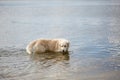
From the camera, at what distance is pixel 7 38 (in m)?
18.5

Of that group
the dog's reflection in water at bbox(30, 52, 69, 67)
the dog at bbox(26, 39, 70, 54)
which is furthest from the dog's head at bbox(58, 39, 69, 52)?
the dog's reflection in water at bbox(30, 52, 69, 67)

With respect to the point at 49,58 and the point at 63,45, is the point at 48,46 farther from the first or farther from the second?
the point at 49,58

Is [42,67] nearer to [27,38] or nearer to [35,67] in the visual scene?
[35,67]

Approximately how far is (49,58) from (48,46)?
45.5 inches

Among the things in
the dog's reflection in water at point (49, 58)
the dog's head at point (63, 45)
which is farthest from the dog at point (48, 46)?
the dog's reflection in water at point (49, 58)

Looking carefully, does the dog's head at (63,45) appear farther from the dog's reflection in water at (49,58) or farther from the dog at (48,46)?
the dog's reflection in water at (49,58)

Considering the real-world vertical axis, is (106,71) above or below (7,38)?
below

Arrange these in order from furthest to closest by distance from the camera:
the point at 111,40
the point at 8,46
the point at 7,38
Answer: the point at 7,38, the point at 111,40, the point at 8,46

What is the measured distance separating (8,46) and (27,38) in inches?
115

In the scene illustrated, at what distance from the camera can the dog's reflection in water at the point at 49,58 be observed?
42.1 feet

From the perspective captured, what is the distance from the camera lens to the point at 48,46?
14.6 metres

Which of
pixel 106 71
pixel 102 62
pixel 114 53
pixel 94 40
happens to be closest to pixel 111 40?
pixel 94 40

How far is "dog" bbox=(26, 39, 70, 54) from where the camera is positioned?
1427cm

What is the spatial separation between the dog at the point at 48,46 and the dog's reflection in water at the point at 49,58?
212mm
